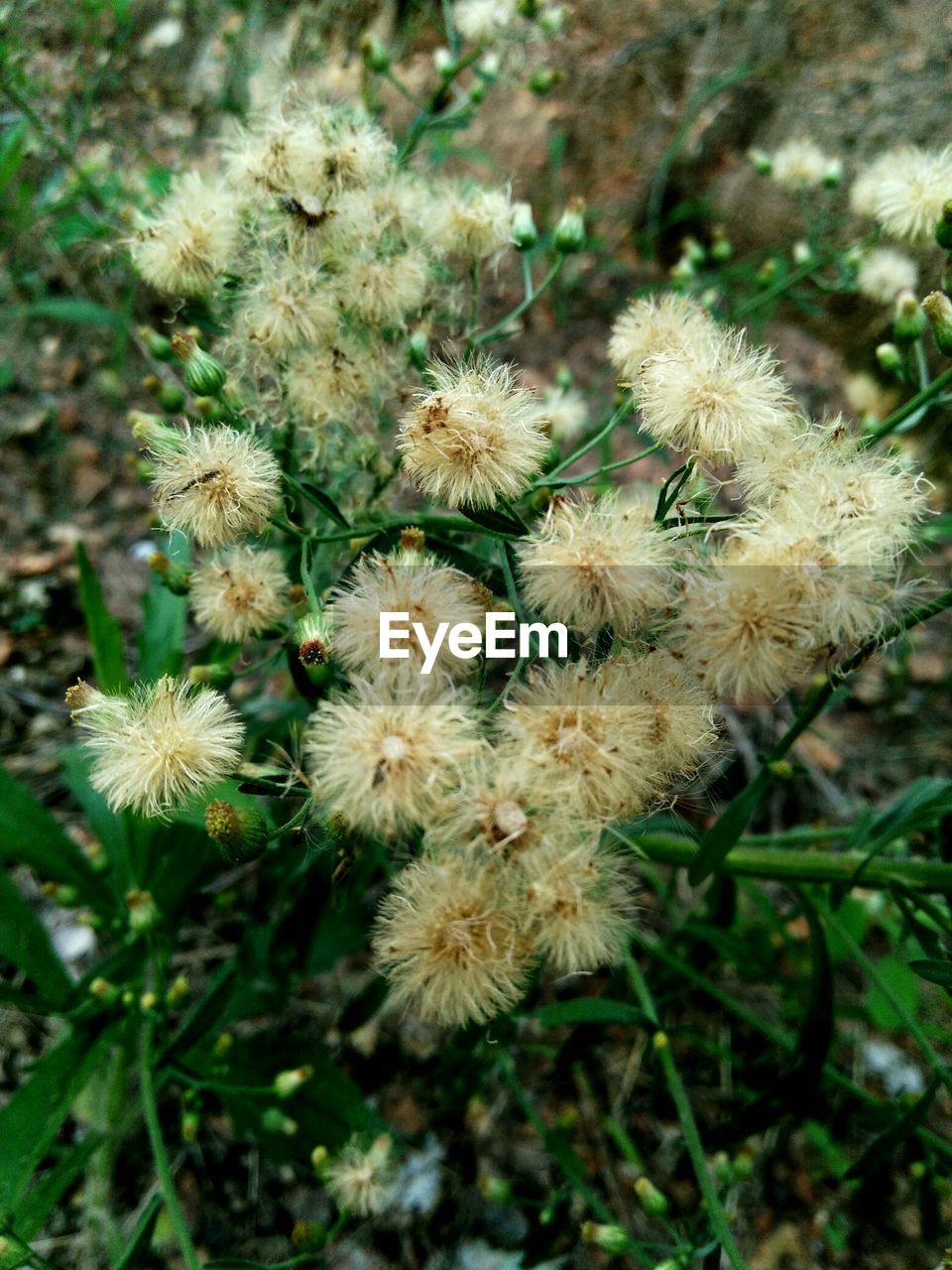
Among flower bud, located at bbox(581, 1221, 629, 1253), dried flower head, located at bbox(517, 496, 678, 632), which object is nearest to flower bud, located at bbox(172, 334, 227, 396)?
dried flower head, located at bbox(517, 496, 678, 632)

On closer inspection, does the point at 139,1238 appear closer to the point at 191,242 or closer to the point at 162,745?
the point at 162,745

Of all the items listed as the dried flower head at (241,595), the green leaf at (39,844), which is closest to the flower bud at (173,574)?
the dried flower head at (241,595)

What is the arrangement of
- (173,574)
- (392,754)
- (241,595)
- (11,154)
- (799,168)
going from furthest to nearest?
(799,168) < (11,154) < (173,574) < (241,595) < (392,754)

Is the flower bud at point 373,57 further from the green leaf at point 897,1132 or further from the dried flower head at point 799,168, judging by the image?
the green leaf at point 897,1132

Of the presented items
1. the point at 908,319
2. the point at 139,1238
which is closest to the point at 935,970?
the point at 908,319

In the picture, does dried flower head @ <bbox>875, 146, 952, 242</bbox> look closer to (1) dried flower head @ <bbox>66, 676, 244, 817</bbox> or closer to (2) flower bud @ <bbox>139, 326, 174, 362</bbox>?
(2) flower bud @ <bbox>139, 326, 174, 362</bbox>

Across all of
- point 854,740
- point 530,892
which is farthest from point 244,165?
point 854,740
